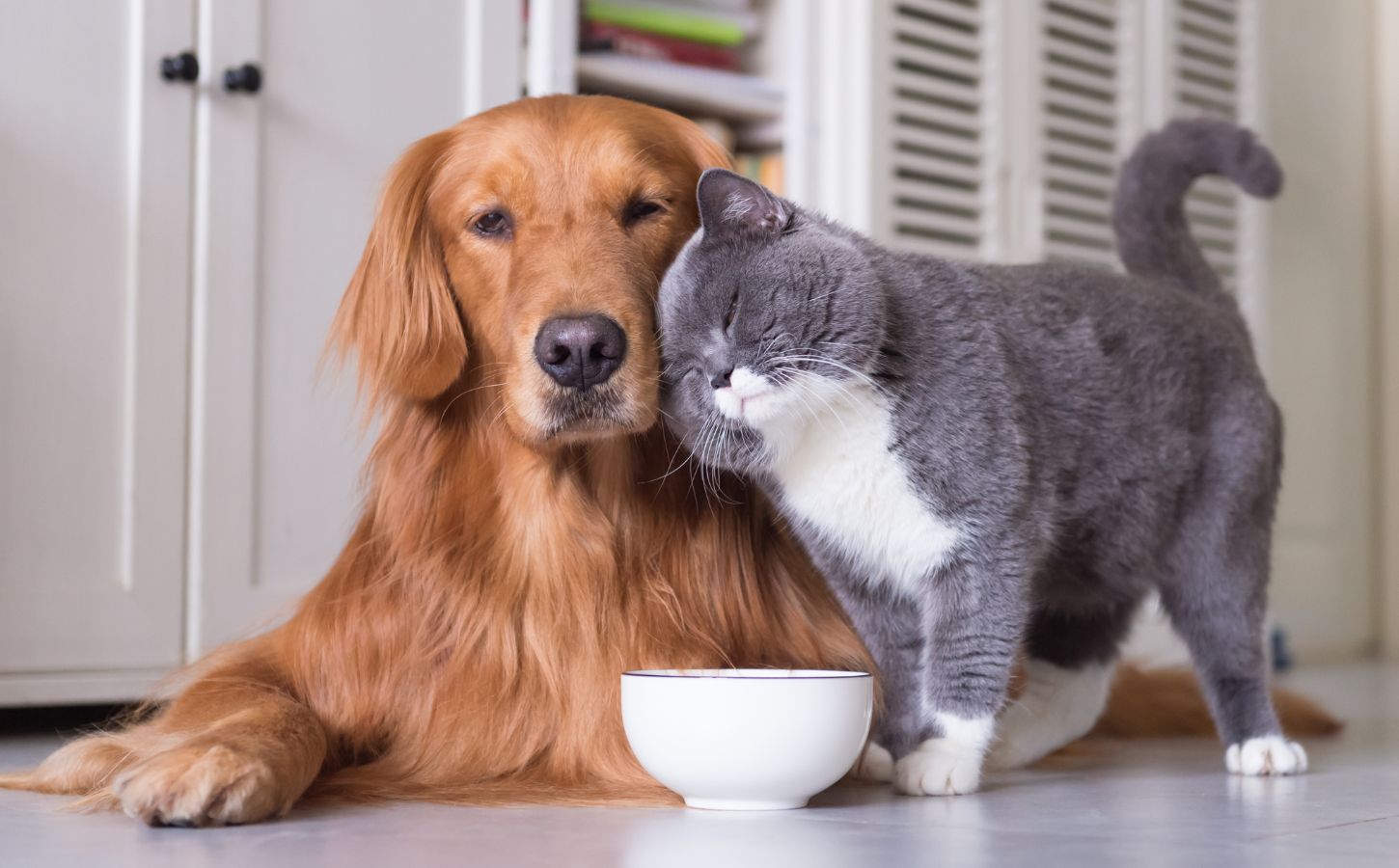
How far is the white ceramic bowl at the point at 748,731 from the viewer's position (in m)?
1.32

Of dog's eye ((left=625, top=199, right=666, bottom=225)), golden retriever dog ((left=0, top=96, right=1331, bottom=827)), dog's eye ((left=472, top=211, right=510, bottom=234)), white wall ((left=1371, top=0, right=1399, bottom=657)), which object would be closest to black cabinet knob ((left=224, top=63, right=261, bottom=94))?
golden retriever dog ((left=0, top=96, right=1331, bottom=827))

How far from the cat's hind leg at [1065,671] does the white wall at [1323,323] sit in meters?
3.18

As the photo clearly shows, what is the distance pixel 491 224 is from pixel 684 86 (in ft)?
5.48

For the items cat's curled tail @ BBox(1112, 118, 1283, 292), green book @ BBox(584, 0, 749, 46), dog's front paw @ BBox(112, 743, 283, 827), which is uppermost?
green book @ BBox(584, 0, 749, 46)

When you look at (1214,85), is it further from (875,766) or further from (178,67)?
(875,766)

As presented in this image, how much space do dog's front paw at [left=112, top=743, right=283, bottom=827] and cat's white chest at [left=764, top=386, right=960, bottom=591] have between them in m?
0.61

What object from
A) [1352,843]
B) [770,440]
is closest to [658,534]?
[770,440]

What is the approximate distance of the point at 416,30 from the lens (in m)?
2.83

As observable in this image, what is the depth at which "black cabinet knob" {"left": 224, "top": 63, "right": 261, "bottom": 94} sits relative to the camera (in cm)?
254

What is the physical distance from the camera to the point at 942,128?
3.64 m

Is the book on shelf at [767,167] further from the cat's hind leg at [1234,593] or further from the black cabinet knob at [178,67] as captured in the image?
the cat's hind leg at [1234,593]

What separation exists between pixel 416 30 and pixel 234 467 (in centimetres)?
95

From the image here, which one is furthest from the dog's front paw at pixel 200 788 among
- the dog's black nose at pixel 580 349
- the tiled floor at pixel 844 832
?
the dog's black nose at pixel 580 349

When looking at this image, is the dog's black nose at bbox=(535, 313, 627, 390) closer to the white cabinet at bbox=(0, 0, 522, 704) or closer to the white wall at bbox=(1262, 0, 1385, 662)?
the white cabinet at bbox=(0, 0, 522, 704)
